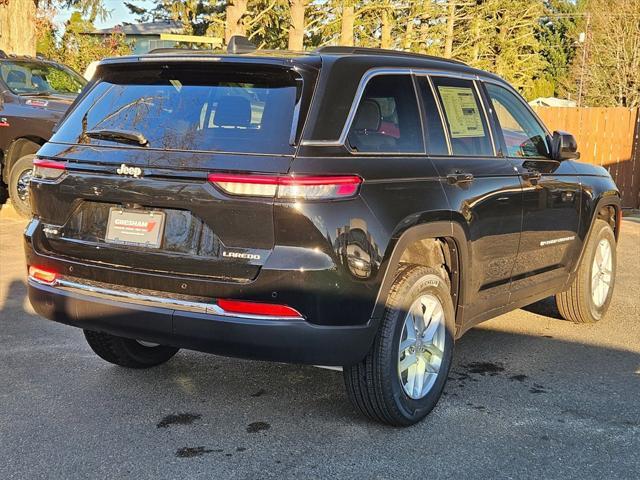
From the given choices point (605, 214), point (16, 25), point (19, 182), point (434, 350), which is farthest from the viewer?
point (16, 25)

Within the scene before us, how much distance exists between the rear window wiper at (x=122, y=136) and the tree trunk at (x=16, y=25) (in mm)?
12075

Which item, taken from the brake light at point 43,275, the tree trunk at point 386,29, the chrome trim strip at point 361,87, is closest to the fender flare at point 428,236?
the chrome trim strip at point 361,87

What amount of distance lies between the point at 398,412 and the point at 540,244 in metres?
1.89

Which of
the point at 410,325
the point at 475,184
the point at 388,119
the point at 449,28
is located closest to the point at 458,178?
the point at 475,184

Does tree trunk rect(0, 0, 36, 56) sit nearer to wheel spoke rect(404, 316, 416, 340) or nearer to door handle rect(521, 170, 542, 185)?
door handle rect(521, 170, 542, 185)

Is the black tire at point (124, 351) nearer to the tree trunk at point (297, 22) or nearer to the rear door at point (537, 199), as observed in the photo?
the rear door at point (537, 199)

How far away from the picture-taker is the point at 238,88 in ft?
11.9

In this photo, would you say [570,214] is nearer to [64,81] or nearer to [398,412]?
[398,412]

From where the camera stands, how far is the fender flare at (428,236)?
3566mm

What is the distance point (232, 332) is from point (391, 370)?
85 centimetres

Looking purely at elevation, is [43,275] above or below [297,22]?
below

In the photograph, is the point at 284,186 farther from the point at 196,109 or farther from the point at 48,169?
the point at 48,169

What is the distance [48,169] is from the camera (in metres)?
3.87

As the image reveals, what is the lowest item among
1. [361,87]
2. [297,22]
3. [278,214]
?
[278,214]
